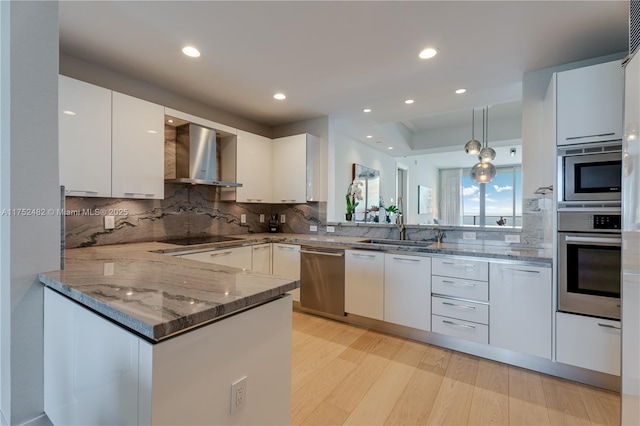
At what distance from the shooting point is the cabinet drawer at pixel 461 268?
93.1 inches

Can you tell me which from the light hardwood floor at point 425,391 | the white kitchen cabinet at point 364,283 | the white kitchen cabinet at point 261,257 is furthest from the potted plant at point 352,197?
the light hardwood floor at point 425,391

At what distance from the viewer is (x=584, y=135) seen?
199 cm

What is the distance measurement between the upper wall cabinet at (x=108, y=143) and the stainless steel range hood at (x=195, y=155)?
10.1 inches

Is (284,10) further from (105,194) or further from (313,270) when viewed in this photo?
(313,270)

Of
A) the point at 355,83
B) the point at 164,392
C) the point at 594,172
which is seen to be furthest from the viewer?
the point at 355,83

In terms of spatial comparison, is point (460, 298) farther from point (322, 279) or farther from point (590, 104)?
point (590, 104)

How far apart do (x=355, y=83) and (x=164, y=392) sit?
287 centimetres

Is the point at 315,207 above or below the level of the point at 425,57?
below

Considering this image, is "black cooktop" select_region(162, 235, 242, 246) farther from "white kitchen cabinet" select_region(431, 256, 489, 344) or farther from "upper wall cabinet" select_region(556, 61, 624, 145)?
"upper wall cabinet" select_region(556, 61, 624, 145)

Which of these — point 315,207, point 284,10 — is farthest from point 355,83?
point 315,207

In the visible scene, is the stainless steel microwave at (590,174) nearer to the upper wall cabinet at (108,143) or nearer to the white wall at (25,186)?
the white wall at (25,186)

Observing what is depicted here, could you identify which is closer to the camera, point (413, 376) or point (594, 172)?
point (594, 172)

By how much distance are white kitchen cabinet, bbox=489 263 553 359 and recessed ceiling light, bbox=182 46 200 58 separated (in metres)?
2.92

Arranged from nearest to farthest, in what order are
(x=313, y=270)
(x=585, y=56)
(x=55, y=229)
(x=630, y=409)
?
(x=630, y=409) → (x=55, y=229) → (x=585, y=56) → (x=313, y=270)
